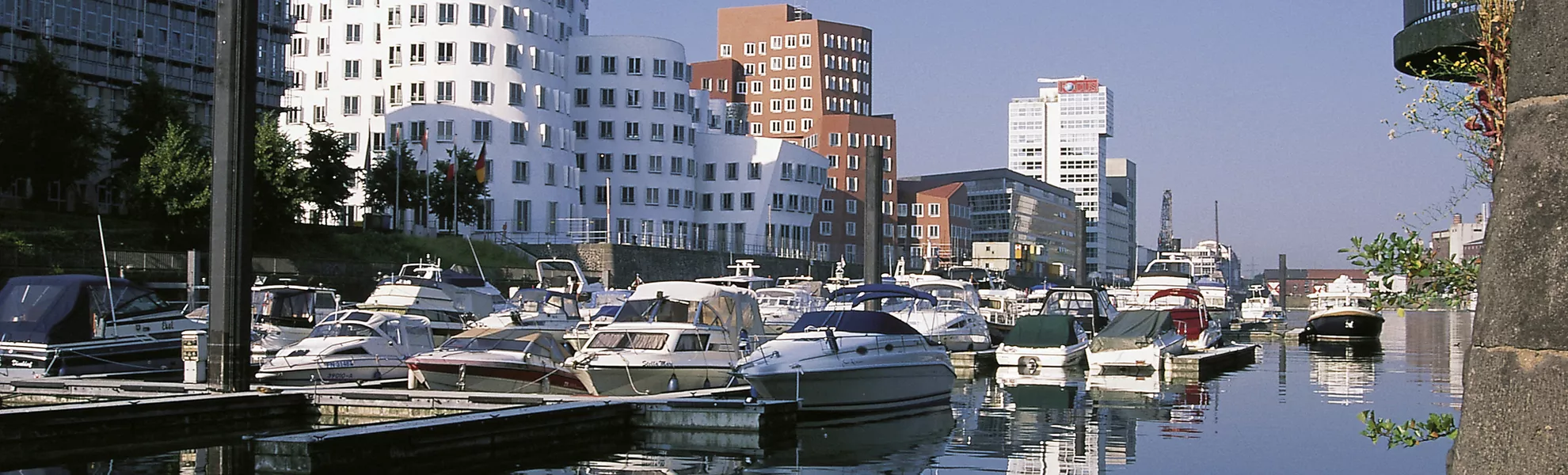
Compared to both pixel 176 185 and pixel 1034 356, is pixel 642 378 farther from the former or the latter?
pixel 176 185

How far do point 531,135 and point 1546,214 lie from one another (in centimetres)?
9912

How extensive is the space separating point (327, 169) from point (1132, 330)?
45.4 m

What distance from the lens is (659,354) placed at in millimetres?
32500

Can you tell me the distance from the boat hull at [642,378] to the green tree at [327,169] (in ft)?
156

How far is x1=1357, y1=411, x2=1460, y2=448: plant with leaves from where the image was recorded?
677 cm

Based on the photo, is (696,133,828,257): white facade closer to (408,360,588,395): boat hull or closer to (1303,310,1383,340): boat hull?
(1303,310,1383,340): boat hull

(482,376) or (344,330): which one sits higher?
(344,330)

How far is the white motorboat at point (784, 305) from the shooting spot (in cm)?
5716

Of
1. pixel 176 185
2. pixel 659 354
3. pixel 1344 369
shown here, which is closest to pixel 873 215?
pixel 659 354

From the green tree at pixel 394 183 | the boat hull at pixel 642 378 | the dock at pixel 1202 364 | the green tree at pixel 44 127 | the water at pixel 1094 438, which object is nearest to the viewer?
the water at pixel 1094 438

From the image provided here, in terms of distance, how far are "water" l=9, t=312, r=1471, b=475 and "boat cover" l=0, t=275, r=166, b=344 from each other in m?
14.3

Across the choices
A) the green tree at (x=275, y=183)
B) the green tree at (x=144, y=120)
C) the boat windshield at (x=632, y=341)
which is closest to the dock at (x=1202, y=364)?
the boat windshield at (x=632, y=341)

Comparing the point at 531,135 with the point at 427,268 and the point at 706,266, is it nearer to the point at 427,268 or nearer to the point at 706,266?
the point at 706,266

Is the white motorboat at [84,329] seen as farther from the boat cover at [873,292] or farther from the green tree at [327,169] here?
the green tree at [327,169]
